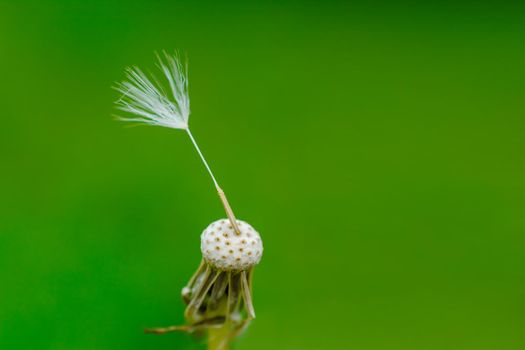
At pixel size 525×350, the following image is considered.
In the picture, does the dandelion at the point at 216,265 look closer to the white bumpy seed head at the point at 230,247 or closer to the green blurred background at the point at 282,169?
the white bumpy seed head at the point at 230,247

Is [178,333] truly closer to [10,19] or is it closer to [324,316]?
[324,316]

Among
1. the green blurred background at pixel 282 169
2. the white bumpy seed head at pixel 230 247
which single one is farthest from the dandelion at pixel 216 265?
the green blurred background at pixel 282 169

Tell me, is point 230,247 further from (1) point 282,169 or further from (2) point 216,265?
(1) point 282,169

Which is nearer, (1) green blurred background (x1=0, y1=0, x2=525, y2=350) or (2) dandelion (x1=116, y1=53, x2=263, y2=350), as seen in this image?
(2) dandelion (x1=116, y1=53, x2=263, y2=350)

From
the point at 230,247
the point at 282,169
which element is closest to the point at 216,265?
the point at 230,247

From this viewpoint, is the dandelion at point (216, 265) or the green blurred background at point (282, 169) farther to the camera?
the green blurred background at point (282, 169)

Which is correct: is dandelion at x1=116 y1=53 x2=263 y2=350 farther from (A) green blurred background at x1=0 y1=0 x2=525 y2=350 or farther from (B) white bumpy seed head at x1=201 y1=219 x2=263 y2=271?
(A) green blurred background at x1=0 y1=0 x2=525 y2=350

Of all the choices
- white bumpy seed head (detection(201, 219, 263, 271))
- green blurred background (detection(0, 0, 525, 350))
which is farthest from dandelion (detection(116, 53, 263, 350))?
green blurred background (detection(0, 0, 525, 350))
